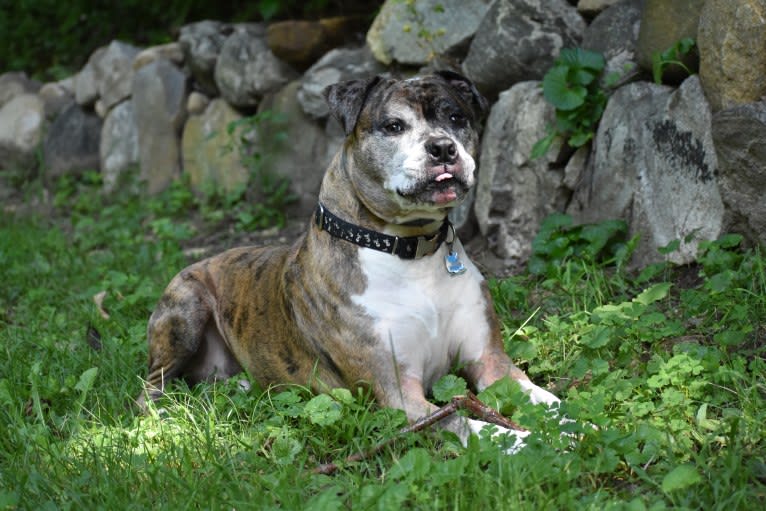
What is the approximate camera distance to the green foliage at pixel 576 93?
15.5 ft

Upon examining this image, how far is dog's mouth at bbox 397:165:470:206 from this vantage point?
3.33 metres

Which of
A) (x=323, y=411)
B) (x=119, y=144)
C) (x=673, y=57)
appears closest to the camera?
(x=323, y=411)

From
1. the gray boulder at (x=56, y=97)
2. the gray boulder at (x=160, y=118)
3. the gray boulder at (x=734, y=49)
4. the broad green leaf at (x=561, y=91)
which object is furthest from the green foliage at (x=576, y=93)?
the gray boulder at (x=56, y=97)

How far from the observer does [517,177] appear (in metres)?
5.13

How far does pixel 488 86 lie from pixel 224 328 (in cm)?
218

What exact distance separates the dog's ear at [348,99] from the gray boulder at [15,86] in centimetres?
632

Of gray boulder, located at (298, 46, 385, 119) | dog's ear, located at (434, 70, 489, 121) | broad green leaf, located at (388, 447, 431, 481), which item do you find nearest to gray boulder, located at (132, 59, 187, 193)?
gray boulder, located at (298, 46, 385, 119)

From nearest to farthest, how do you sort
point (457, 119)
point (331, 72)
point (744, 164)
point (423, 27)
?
point (457, 119), point (744, 164), point (423, 27), point (331, 72)

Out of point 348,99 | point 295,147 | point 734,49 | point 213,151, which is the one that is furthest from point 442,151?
point 213,151

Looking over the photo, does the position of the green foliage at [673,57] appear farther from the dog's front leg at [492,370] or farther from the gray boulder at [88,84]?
the gray boulder at [88,84]

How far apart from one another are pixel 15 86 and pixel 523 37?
581 centimetres

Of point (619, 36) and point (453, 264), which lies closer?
point (453, 264)

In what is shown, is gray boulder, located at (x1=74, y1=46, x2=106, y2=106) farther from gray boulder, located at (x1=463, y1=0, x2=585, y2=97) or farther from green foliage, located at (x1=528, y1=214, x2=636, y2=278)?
green foliage, located at (x1=528, y1=214, x2=636, y2=278)

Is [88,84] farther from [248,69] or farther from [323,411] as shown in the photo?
[323,411]
